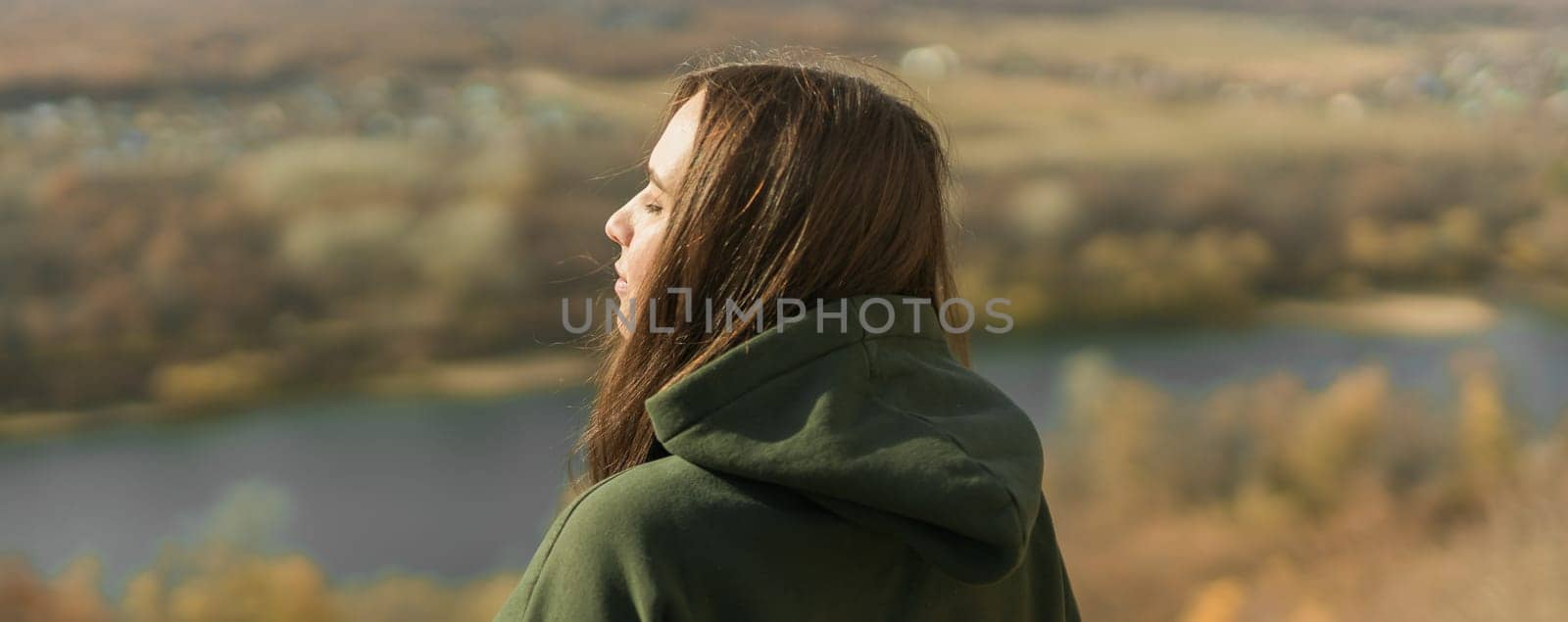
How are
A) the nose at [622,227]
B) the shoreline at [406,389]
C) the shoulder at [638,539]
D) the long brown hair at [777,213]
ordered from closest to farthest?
the shoulder at [638,539]
the long brown hair at [777,213]
the nose at [622,227]
the shoreline at [406,389]

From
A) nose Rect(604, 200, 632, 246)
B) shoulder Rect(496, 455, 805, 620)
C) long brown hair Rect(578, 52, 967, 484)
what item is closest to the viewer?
shoulder Rect(496, 455, 805, 620)

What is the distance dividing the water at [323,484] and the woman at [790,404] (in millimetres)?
1829

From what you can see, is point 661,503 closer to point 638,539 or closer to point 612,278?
point 638,539

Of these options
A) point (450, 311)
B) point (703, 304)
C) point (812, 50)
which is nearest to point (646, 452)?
point (703, 304)

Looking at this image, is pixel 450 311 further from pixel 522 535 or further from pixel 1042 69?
pixel 1042 69

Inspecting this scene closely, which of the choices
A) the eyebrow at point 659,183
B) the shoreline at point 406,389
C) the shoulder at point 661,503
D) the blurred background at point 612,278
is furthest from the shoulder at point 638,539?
the shoreline at point 406,389

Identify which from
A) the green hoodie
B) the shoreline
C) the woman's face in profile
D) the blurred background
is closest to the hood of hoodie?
the green hoodie

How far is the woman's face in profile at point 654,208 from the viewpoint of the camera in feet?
3.65

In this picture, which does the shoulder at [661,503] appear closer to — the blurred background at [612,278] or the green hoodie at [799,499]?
the green hoodie at [799,499]

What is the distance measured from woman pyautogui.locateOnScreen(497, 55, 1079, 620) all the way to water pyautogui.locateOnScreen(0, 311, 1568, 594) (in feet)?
6.00

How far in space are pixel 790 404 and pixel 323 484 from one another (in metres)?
2.11

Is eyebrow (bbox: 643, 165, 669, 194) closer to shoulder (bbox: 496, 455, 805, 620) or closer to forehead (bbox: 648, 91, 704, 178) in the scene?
forehead (bbox: 648, 91, 704, 178)

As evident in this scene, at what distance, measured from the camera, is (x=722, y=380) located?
1.00m

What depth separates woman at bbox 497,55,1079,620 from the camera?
3.14 ft
